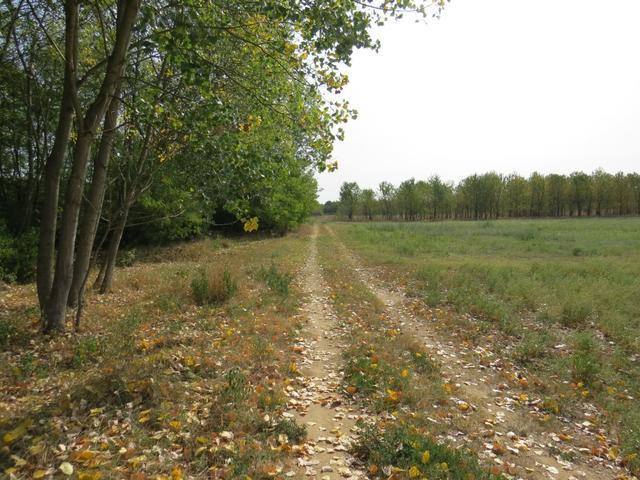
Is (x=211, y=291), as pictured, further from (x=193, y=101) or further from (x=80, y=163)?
(x=193, y=101)

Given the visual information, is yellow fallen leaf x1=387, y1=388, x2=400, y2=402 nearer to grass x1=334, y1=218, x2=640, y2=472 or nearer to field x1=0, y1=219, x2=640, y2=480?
field x1=0, y1=219, x2=640, y2=480

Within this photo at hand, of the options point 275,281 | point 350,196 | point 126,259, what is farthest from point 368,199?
point 275,281

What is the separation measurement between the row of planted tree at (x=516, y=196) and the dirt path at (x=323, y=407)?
90.1m

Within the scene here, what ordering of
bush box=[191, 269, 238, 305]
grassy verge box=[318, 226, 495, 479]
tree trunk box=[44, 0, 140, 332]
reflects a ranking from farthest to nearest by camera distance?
bush box=[191, 269, 238, 305], tree trunk box=[44, 0, 140, 332], grassy verge box=[318, 226, 495, 479]

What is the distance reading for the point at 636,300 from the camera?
11109 millimetres

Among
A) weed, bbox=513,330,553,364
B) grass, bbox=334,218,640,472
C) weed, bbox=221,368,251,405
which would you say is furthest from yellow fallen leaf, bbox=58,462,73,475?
weed, bbox=513,330,553,364

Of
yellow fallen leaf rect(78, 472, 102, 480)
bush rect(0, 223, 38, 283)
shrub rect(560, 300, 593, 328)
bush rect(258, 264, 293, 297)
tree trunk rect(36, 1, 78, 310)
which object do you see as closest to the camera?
yellow fallen leaf rect(78, 472, 102, 480)

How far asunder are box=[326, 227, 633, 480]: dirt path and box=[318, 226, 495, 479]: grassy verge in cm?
32

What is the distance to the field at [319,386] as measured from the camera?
3.99 meters

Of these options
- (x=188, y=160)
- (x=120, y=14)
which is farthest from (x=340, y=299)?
(x=120, y=14)

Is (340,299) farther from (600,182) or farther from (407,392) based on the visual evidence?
(600,182)

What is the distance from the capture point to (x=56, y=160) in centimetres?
675

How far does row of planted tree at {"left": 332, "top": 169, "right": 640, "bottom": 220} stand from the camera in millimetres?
79625

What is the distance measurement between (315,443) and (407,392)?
6.17 feet
